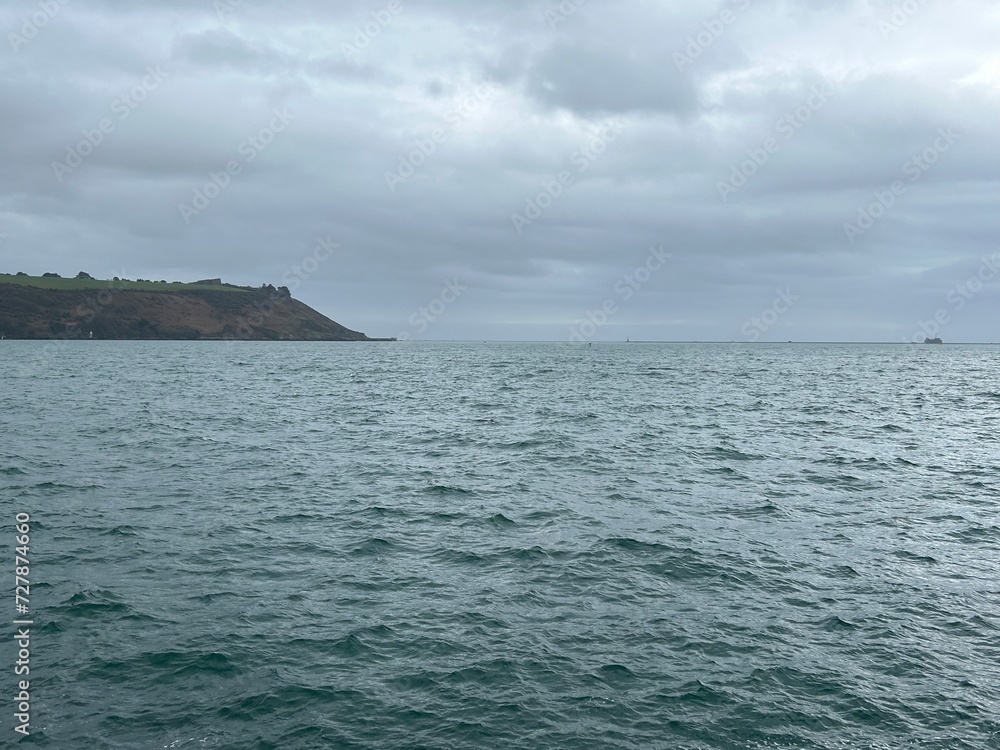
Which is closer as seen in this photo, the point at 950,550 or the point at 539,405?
the point at 950,550

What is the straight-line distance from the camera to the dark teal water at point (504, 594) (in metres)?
12.1

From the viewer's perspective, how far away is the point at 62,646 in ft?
46.9

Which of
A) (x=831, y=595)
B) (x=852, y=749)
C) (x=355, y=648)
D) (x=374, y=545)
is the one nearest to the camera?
(x=852, y=749)

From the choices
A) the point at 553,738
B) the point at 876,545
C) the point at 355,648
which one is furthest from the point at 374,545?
the point at 876,545

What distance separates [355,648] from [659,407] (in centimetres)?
5561

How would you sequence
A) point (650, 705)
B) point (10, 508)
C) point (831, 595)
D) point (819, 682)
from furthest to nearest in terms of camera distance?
point (10, 508)
point (831, 595)
point (819, 682)
point (650, 705)

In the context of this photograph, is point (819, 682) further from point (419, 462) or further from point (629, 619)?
point (419, 462)

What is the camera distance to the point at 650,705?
41.2ft

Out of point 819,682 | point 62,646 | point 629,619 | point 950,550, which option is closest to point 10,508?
point 62,646

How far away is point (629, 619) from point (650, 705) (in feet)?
12.6

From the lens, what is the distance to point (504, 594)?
17766mm

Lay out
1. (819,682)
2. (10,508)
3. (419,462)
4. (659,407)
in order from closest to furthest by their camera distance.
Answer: (819,682)
(10,508)
(419,462)
(659,407)

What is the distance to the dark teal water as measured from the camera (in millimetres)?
12102

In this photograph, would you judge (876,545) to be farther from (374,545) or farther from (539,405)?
(539,405)
